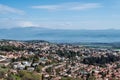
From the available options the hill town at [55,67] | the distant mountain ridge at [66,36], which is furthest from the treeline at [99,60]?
the distant mountain ridge at [66,36]

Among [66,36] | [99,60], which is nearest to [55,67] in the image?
[99,60]

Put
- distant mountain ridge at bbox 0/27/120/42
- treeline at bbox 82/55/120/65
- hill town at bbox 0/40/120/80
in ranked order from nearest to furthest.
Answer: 1. hill town at bbox 0/40/120/80
2. treeline at bbox 82/55/120/65
3. distant mountain ridge at bbox 0/27/120/42

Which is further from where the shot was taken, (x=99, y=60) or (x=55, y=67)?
(x=99, y=60)

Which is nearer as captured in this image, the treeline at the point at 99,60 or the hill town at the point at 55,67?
the hill town at the point at 55,67

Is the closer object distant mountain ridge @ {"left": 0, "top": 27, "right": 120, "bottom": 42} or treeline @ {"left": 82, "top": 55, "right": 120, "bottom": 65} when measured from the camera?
treeline @ {"left": 82, "top": 55, "right": 120, "bottom": 65}

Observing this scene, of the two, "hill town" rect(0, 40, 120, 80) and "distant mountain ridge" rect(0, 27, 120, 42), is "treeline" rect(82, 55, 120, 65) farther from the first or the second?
"distant mountain ridge" rect(0, 27, 120, 42)

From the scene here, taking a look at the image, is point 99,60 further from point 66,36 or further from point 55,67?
point 66,36

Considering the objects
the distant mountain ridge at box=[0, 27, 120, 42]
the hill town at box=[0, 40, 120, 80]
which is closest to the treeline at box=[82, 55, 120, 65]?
the hill town at box=[0, 40, 120, 80]

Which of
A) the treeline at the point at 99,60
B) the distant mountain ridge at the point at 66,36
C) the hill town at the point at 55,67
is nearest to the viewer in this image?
the hill town at the point at 55,67

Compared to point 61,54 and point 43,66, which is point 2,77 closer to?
point 43,66

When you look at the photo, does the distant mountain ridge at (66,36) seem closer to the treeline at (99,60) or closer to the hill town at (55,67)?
the treeline at (99,60)

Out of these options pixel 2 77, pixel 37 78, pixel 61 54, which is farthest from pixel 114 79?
pixel 61 54
